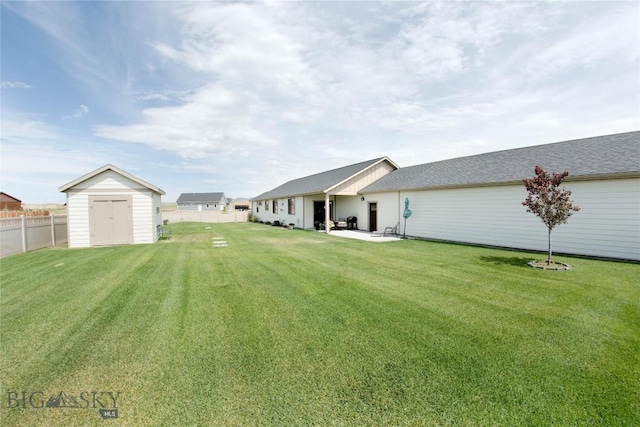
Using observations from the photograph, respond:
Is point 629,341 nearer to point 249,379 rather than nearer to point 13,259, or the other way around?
point 249,379

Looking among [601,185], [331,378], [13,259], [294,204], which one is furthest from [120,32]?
[601,185]

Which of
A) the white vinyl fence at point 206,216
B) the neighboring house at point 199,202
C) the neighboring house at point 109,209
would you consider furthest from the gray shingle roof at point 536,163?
the neighboring house at point 199,202

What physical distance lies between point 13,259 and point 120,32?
8982 millimetres

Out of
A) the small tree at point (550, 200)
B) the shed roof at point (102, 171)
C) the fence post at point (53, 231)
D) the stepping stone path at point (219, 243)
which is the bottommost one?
the stepping stone path at point (219, 243)

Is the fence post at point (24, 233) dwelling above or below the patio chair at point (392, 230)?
above

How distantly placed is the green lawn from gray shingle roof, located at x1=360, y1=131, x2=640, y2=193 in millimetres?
4340

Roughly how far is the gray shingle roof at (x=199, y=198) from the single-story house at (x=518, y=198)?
50.3 meters

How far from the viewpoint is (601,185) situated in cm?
919

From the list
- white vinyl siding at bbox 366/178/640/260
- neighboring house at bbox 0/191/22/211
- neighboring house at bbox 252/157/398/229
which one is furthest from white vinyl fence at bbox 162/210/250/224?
white vinyl siding at bbox 366/178/640/260

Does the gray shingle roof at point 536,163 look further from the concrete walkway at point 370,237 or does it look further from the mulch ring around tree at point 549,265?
the mulch ring around tree at point 549,265

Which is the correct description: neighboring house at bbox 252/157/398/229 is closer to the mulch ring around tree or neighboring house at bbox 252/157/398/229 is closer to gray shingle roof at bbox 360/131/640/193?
gray shingle roof at bbox 360/131/640/193

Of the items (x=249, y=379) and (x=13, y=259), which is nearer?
(x=249, y=379)

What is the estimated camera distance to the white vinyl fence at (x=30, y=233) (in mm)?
10266

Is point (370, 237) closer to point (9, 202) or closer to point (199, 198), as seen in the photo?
point (9, 202)
